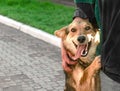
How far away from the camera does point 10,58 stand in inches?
253

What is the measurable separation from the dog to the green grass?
6131 millimetres

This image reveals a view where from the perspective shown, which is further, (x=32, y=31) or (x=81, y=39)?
(x=32, y=31)

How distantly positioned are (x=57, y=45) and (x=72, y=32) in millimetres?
5578

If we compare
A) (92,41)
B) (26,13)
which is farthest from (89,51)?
(26,13)

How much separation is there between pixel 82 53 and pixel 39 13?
8.27 meters

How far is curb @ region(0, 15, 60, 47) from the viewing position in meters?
7.38

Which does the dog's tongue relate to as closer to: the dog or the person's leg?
the dog

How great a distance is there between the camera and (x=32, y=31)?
27.0 ft

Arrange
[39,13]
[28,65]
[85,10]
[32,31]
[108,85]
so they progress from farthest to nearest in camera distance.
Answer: [39,13] < [32,31] < [28,65] < [108,85] < [85,10]

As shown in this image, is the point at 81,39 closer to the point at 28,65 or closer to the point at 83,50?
the point at 83,50

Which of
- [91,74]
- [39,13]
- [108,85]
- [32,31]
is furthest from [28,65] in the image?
[91,74]

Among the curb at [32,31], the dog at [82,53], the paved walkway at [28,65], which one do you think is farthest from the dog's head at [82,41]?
the curb at [32,31]

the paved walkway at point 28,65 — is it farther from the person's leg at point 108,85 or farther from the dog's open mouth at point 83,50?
the dog's open mouth at point 83,50

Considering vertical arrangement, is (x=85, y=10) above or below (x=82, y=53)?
above
